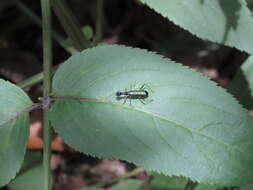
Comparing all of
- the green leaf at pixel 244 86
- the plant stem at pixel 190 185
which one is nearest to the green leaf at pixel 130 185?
the plant stem at pixel 190 185

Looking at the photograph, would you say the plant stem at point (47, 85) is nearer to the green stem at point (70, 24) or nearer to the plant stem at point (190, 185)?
the green stem at point (70, 24)

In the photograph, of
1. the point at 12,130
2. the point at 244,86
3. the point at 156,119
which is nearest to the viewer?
the point at 156,119

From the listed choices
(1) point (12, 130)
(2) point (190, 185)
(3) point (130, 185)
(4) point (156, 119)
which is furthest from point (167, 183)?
(1) point (12, 130)

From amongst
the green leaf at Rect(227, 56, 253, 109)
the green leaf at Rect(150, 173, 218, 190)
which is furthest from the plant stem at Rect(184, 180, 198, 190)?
the green leaf at Rect(227, 56, 253, 109)

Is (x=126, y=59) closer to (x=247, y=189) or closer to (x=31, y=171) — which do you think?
(x=247, y=189)

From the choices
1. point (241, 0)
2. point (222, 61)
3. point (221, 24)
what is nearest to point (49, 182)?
point (221, 24)

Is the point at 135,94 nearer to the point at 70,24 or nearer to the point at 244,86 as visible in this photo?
the point at 70,24
